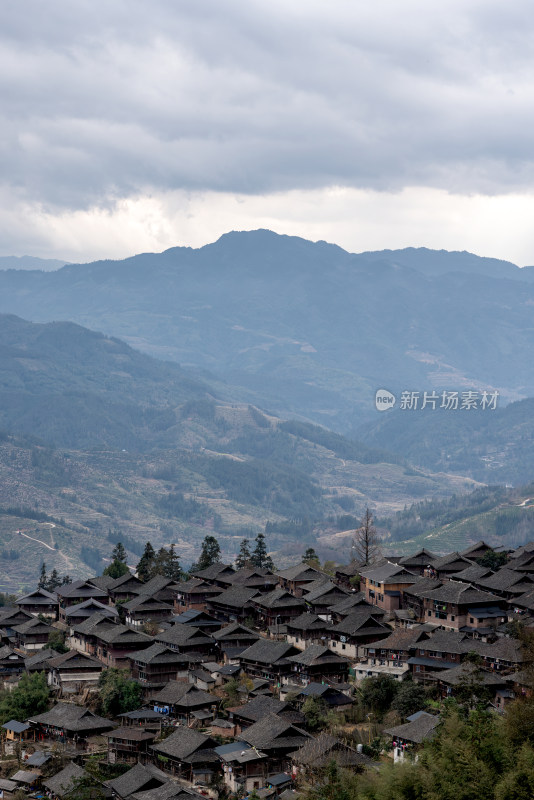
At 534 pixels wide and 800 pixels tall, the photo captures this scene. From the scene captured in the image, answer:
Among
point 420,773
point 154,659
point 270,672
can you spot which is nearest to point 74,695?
point 154,659

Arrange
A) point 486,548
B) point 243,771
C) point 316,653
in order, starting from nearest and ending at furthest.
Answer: point 243,771 → point 316,653 → point 486,548

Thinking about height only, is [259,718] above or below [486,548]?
below

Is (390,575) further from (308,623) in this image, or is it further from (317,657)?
(317,657)

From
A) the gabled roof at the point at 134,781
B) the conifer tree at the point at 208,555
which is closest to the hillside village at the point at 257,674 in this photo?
the gabled roof at the point at 134,781

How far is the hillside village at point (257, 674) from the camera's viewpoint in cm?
6550

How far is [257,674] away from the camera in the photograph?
78500 millimetres

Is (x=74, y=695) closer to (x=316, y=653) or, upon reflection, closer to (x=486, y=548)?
(x=316, y=653)

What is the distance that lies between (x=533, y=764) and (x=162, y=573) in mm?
68992

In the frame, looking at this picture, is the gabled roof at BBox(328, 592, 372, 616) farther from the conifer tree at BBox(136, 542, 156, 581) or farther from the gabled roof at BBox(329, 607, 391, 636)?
the conifer tree at BBox(136, 542, 156, 581)

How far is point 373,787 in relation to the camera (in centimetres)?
5419

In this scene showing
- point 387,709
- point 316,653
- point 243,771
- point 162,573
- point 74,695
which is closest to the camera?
point 243,771

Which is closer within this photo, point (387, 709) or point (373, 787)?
point (373, 787)

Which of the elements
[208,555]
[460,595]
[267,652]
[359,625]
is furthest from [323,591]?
[208,555]

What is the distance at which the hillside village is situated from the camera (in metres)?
65.5
